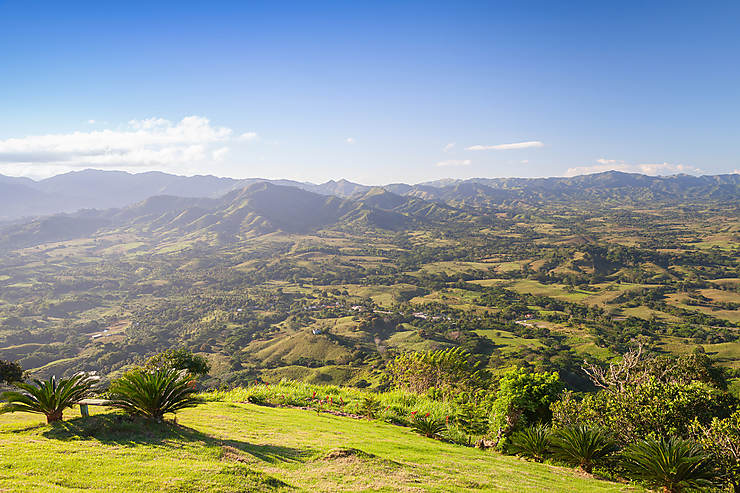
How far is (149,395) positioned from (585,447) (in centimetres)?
1637

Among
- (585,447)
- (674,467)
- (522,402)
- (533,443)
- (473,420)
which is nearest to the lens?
(674,467)

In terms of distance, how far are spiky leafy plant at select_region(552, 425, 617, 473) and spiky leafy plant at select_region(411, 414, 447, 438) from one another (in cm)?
586

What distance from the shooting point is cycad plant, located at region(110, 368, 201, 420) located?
1182 centimetres

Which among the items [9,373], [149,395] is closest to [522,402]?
[149,395]

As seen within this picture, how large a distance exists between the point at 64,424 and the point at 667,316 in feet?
565

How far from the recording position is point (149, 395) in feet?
39.0

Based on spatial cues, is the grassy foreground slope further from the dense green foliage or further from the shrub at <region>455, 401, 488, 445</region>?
the shrub at <region>455, 401, 488, 445</region>

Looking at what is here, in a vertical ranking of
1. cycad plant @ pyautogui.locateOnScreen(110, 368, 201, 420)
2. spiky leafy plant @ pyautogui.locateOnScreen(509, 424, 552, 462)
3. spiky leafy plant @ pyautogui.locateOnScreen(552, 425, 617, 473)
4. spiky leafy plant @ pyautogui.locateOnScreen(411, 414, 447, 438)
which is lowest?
spiky leafy plant @ pyautogui.locateOnScreen(411, 414, 447, 438)

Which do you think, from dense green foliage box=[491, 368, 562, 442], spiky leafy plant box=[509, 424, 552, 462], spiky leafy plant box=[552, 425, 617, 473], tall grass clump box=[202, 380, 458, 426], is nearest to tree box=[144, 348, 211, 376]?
tall grass clump box=[202, 380, 458, 426]

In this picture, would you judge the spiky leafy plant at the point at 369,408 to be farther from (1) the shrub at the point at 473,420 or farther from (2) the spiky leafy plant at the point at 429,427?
(1) the shrub at the point at 473,420

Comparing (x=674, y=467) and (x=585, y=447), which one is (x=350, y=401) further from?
(x=674, y=467)

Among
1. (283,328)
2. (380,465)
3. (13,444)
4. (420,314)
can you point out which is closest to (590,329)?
(420,314)

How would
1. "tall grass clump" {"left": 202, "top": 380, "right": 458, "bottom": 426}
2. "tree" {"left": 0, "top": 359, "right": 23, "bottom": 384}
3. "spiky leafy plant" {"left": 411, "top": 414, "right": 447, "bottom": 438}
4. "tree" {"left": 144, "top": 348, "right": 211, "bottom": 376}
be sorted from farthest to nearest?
1. "tree" {"left": 144, "top": 348, "right": 211, "bottom": 376}
2. "tall grass clump" {"left": 202, "top": 380, "right": 458, "bottom": 426}
3. "tree" {"left": 0, "top": 359, "right": 23, "bottom": 384}
4. "spiky leafy plant" {"left": 411, "top": 414, "right": 447, "bottom": 438}

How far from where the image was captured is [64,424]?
429 inches
